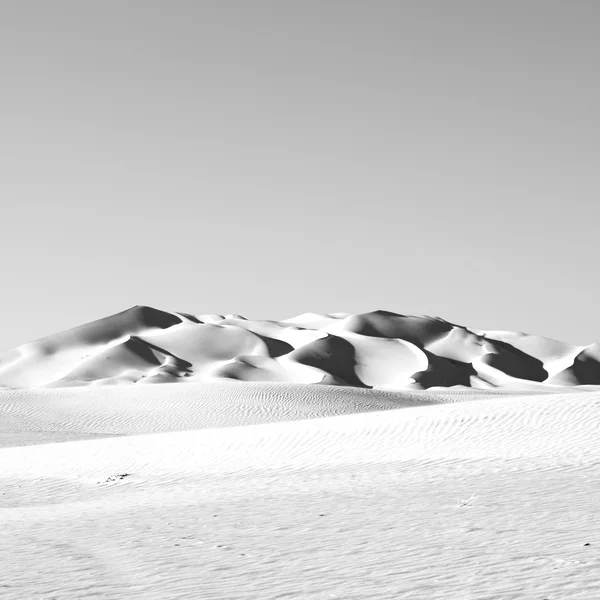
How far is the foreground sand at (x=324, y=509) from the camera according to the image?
664 cm

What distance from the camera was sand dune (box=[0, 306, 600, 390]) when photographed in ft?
281

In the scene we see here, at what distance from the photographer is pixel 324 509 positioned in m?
10.5

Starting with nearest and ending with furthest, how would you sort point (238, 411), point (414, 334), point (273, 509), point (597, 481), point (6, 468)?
point (273, 509), point (597, 481), point (6, 468), point (238, 411), point (414, 334)

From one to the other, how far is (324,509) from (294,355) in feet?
271

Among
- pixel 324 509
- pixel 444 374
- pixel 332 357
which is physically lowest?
pixel 324 509

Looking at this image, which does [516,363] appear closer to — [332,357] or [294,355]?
[332,357]

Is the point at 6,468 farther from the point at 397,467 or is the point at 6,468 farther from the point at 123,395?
the point at 123,395

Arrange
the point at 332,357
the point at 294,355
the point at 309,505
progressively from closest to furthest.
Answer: the point at 309,505 → the point at 294,355 → the point at 332,357

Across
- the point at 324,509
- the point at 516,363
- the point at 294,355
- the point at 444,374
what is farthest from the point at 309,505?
the point at 516,363

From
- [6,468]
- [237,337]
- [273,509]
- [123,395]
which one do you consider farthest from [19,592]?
[237,337]

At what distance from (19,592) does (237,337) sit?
9814cm

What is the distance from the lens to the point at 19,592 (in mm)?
6539

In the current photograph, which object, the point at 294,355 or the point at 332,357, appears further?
the point at 332,357

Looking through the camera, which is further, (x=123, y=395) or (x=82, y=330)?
(x=82, y=330)
